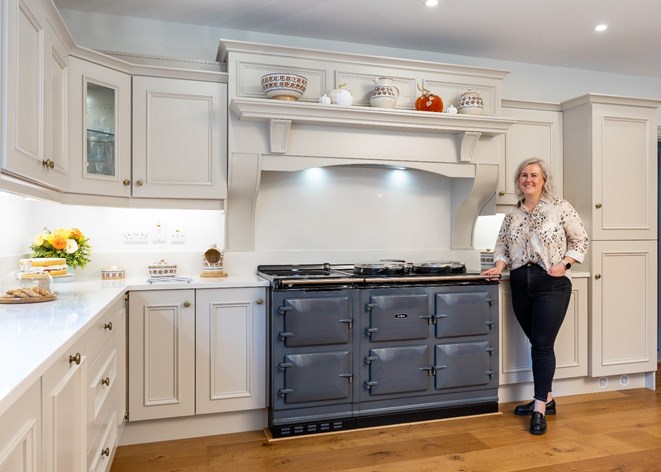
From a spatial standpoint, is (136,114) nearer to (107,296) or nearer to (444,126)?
(107,296)

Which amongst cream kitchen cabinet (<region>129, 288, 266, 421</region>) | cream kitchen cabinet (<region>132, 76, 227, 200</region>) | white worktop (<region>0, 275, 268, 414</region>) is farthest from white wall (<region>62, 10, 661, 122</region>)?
cream kitchen cabinet (<region>129, 288, 266, 421</region>)

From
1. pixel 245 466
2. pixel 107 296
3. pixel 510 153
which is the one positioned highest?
pixel 510 153

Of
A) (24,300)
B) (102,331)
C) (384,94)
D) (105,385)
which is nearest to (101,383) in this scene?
(105,385)

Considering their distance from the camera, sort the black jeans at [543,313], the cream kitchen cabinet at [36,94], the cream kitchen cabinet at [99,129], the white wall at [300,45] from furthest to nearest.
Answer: the white wall at [300,45] < the black jeans at [543,313] < the cream kitchen cabinet at [99,129] < the cream kitchen cabinet at [36,94]

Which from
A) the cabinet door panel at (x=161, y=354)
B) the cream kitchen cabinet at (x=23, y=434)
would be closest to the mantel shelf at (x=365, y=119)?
the cabinet door panel at (x=161, y=354)

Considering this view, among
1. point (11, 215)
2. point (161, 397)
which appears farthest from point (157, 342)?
point (11, 215)

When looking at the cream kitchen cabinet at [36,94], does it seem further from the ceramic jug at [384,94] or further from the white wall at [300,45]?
the ceramic jug at [384,94]

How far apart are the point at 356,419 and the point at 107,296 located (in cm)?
147

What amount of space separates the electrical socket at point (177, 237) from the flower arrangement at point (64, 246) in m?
0.51

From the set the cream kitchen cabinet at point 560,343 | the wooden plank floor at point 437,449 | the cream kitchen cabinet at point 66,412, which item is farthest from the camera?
the cream kitchen cabinet at point 560,343

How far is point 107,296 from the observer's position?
2.22 metres

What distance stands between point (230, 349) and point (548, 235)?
74.7 inches

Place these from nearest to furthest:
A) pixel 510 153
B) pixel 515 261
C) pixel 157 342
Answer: pixel 157 342, pixel 515 261, pixel 510 153

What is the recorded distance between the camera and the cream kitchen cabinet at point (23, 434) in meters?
0.92
